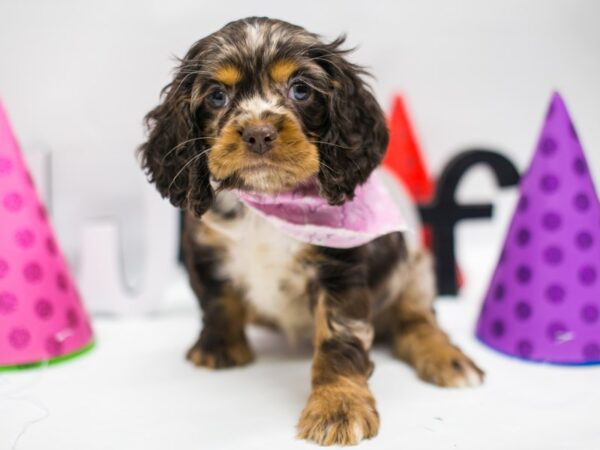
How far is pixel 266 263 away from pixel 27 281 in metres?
1.22

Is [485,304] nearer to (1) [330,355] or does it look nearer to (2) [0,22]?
(1) [330,355]

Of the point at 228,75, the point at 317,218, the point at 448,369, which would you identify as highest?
the point at 228,75

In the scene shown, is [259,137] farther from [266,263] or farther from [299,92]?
[266,263]

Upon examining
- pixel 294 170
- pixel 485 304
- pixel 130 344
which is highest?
pixel 294 170

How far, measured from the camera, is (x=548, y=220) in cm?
368

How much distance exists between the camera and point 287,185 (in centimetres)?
291

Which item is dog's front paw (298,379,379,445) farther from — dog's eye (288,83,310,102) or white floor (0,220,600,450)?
dog's eye (288,83,310,102)

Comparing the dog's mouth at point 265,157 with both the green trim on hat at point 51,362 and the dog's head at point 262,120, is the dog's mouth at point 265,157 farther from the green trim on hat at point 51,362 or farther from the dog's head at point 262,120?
the green trim on hat at point 51,362

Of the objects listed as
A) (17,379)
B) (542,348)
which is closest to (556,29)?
(542,348)

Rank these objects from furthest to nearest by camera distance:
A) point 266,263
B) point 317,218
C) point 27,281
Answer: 1. point 27,281
2. point 266,263
3. point 317,218

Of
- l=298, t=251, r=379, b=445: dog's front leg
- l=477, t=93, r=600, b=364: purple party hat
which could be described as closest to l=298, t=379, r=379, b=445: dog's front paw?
l=298, t=251, r=379, b=445: dog's front leg

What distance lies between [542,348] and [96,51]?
278cm

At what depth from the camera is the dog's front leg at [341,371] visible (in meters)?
2.83

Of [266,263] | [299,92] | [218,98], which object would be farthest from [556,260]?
[218,98]
